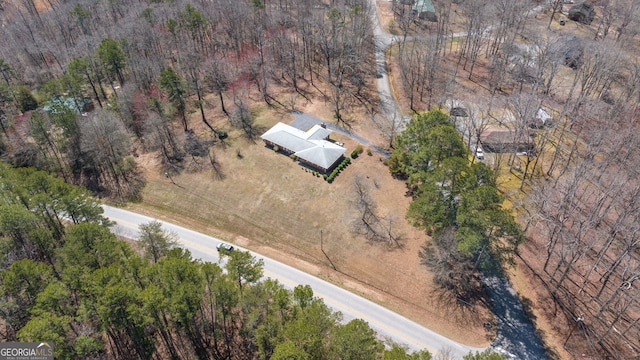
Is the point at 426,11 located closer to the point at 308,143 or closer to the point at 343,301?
the point at 308,143

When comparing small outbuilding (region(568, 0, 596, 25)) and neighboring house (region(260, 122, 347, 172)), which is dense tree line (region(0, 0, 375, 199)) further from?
small outbuilding (region(568, 0, 596, 25))

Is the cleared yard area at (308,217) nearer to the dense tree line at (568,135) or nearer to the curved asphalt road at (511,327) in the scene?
the curved asphalt road at (511,327)

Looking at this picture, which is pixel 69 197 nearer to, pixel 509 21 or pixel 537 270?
pixel 537 270

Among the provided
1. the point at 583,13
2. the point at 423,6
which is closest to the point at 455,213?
the point at 423,6

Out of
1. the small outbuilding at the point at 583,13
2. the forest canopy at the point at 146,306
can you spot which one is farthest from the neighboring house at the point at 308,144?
the small outbuilding at the point at 583,13

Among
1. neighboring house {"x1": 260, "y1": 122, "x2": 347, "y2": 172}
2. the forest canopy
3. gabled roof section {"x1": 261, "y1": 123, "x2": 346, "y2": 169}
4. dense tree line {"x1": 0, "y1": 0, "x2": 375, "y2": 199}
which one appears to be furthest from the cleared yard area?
the forest canopy
